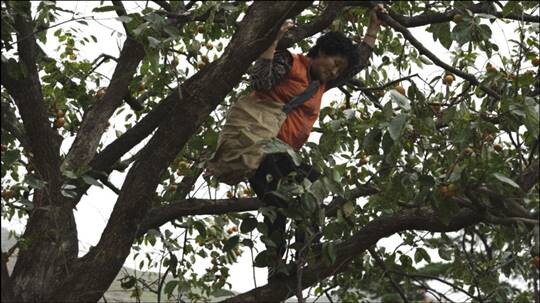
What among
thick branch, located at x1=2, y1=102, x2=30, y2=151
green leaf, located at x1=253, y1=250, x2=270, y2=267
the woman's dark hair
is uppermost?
the woman's dark hair

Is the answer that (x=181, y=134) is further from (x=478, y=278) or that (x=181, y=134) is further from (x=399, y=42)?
(x=399, y=42)

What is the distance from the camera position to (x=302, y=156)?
3955mm

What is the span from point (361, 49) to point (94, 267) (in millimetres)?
1395

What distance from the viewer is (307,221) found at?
11.4 ft

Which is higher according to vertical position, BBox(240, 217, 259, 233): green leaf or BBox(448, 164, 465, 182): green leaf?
BBox(240, 217, 259, 233): green leaf

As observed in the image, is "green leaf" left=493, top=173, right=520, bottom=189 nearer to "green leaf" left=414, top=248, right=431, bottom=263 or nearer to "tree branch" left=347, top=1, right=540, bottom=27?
"tree branch" left=347, top=1, right=540, bottom=27

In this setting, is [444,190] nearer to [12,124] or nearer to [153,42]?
[153,42]

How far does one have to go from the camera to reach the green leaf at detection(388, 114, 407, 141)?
3.12 meters

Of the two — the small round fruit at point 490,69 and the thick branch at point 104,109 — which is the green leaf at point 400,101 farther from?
the thick branch at point 104,109

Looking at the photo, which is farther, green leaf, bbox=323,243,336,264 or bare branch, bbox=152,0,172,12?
bare branch, bbox=152,0,172,12

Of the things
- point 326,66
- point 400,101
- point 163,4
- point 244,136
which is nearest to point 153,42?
point 244,136

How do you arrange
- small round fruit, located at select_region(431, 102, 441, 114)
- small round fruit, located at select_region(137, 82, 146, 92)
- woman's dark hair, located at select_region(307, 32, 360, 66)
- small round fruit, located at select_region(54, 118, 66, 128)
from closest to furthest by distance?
1. woman's dark hair, located at select_region(307, 32, 360, 66)
2. small round fruit, located at select_region(431, 102, 441, 114)
3. small round fruit, located at select_region(54, 118, 66, 128)
4. small round fruit, located at select_region(137, 82, 146, 92)

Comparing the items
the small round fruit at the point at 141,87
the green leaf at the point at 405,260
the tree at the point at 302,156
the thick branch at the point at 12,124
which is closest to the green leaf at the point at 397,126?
the tree at the point at 302,156

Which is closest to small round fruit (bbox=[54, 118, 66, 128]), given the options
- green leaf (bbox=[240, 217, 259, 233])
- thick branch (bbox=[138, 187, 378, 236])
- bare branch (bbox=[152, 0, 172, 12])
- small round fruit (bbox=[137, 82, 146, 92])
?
small round fruit (bbox=[137, 82, 146, 92])
